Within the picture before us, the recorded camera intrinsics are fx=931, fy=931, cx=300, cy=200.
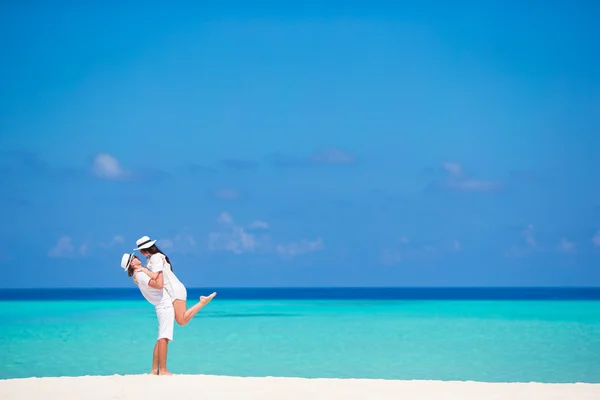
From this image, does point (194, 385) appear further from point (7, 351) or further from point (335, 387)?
point (7, 351)

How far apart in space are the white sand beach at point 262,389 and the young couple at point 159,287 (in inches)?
13.4

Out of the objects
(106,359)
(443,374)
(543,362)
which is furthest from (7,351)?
(543,362)

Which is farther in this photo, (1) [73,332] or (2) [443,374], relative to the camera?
(1) [73,332]

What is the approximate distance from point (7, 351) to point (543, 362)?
8995 millimetres

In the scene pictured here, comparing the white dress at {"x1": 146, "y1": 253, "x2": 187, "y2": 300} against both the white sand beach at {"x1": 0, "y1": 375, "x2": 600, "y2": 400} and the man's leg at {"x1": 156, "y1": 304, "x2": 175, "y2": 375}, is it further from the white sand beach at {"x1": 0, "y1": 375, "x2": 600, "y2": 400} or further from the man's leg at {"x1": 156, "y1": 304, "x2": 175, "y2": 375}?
the white sand beach at {"x1": 0, "y1": 375, "x2": 600, "y2": 400}

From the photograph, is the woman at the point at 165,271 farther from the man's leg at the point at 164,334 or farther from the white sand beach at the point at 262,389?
the white sand beach at the point at 262,389

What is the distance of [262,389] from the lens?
23.3 ft

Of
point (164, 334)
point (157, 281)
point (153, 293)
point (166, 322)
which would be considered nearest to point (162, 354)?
point (164, 334)

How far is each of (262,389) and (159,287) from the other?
130 centimetres

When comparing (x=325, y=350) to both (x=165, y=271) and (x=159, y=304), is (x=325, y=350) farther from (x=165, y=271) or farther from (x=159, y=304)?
(x=165, y=271)

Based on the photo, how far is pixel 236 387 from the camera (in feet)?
23.5

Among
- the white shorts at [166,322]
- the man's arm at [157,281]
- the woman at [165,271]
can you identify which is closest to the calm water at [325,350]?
the woman at [165,271]

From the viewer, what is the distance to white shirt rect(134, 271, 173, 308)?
7.74 m

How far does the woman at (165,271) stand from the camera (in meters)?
7.69
